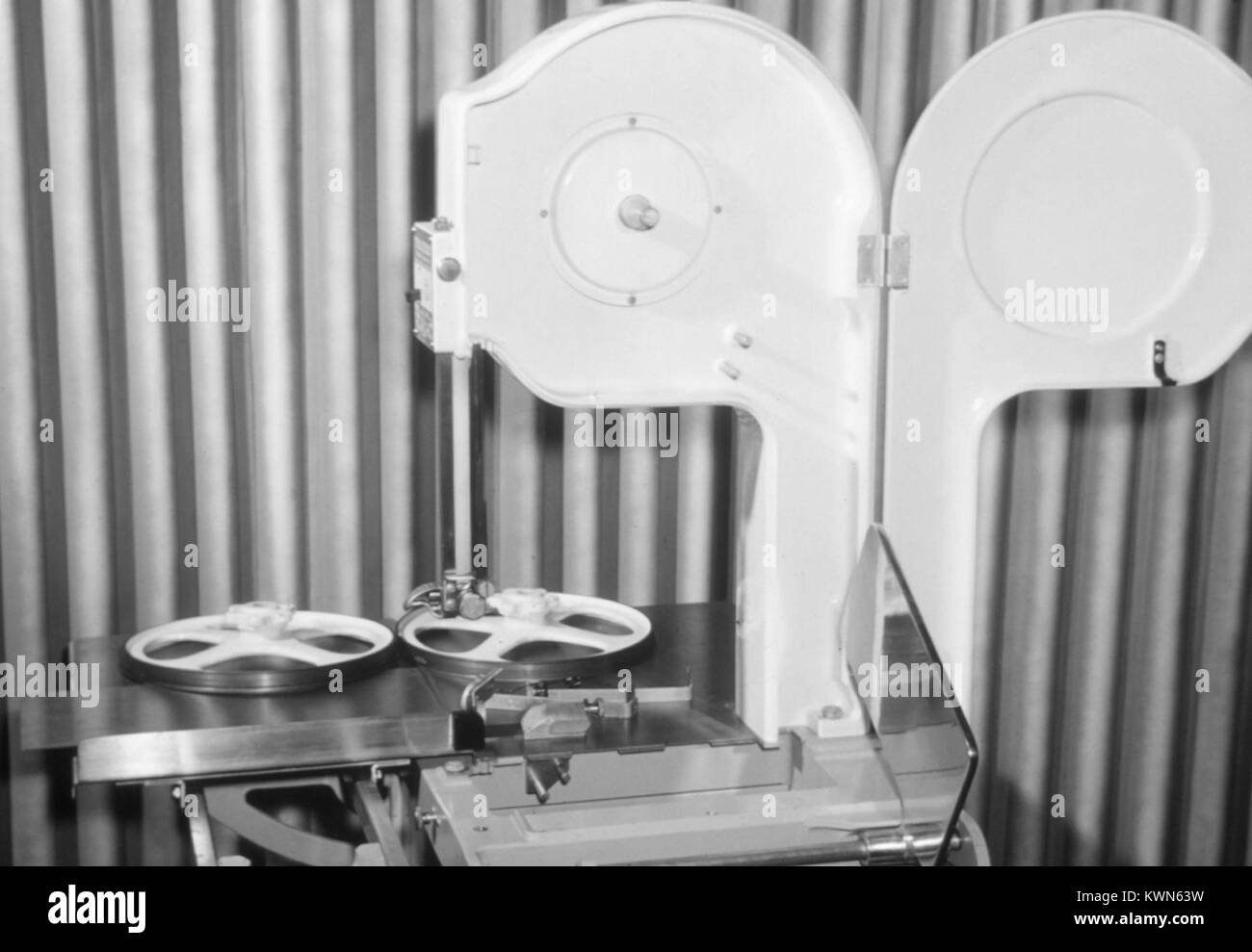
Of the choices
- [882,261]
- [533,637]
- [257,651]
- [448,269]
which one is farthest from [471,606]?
[882,261]

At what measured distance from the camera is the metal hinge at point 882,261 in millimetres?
1582

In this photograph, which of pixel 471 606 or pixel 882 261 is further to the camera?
pixel 471 606

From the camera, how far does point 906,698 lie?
1.47 m

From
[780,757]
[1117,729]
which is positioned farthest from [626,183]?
[1117,729]

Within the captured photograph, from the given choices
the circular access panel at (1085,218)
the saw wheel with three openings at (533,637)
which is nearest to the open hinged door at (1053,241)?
the circular access panel at (1085,218)

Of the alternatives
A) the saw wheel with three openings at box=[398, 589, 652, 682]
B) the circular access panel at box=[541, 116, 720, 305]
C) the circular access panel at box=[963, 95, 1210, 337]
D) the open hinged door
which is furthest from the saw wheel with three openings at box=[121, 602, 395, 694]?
the circular access panel at box=[963, 95, 1210, 337]

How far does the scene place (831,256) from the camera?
1.59 m

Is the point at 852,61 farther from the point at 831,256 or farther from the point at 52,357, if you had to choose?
the point at 52,357

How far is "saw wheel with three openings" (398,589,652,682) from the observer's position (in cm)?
170

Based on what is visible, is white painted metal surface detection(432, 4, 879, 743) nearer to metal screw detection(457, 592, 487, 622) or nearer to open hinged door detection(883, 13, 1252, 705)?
open hinged door detection(883, 13, 1252, 705)

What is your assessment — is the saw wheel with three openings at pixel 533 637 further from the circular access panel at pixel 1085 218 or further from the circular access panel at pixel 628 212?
the circular access panel at pixel 1085 218

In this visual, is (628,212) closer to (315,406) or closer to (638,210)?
(638,210)

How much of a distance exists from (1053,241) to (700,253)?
1.23 ft

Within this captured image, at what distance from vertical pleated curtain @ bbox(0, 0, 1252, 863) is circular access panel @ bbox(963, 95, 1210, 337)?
2.56 feet
